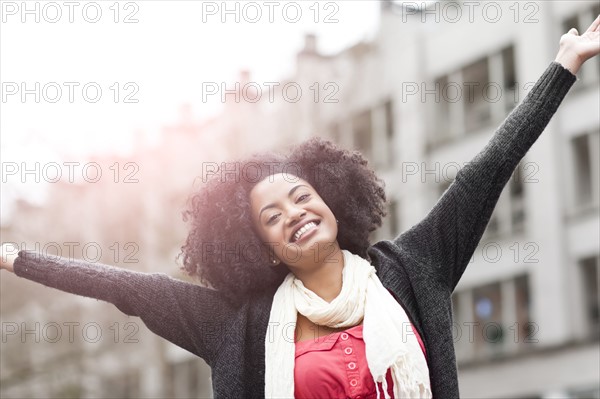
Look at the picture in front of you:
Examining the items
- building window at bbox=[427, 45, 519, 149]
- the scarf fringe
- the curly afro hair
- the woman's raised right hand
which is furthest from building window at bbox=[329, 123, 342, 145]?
the scarf fringe

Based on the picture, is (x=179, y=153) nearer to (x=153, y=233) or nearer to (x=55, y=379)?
(x=153, y=233)

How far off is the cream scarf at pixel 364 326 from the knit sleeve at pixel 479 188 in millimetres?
225

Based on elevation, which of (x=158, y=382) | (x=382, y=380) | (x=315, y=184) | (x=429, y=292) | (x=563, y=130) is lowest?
(x=158, y=382)

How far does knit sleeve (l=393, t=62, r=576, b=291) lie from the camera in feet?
13.0

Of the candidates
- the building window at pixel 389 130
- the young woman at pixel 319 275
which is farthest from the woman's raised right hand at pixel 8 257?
the building window at pixel 389 130

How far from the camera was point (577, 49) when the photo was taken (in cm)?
397

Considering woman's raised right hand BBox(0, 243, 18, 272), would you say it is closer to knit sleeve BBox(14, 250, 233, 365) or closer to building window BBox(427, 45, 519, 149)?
knit sleeve BBox(14, 250, 233, 365)

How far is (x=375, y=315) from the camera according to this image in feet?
12.6

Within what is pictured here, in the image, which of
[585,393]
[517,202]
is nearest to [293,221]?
[585,393]

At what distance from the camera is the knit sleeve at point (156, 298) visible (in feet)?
13.6

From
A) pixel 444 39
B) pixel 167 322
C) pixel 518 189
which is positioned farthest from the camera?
pixel 444 39

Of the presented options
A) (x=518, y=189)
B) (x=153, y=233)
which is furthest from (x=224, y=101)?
(x=518, y=189)

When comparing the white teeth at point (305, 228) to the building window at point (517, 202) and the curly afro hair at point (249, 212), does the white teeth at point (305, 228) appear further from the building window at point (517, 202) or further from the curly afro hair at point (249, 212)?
the building window at point (517, 202)

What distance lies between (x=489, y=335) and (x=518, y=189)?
291cm
